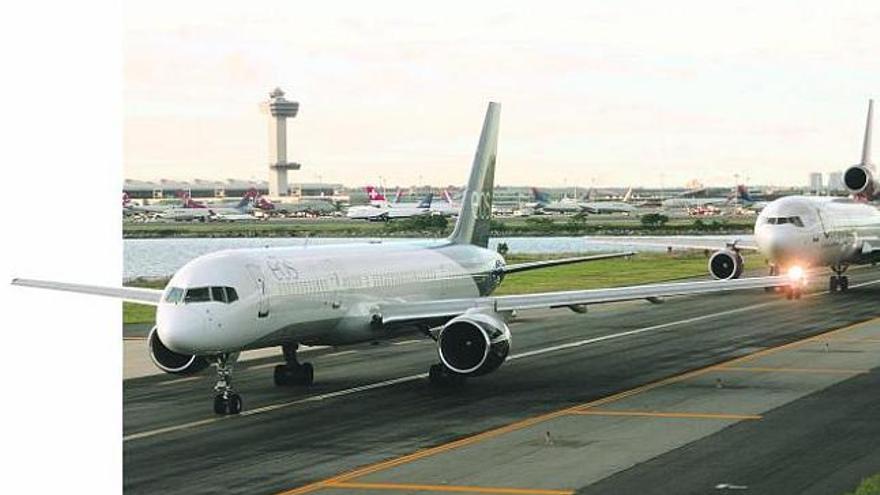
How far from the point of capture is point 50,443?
30625 mm

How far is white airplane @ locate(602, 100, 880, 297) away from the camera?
6875cm

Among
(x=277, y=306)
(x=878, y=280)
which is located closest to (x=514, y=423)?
(x=277, y=306)

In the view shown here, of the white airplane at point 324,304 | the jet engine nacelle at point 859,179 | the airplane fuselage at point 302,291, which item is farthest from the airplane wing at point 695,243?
the white airplane at point 324,304

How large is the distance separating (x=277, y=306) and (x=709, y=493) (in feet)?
47.0

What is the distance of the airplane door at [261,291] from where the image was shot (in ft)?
111

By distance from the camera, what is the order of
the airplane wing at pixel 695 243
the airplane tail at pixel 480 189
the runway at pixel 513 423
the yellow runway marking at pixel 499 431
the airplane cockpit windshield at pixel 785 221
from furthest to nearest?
the airplane wing at pixel 695 243
the airplane cockpit windshield at pixel 785 221
the airplane tail at pixel 480 189
the runway at pixel 513 423
the yellow runway marking at pixel 499 431

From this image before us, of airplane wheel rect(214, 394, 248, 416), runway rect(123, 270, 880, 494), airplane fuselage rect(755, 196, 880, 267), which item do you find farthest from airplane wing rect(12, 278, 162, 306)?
airplane fuselage rect(755, 196, 880, 267)

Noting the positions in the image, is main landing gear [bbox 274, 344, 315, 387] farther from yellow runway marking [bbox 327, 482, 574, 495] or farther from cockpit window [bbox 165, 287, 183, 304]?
yellow runway marking [bbox 327, 482, 574, 495]

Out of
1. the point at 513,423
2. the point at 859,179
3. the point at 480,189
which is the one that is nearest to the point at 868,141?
the point at 859,179

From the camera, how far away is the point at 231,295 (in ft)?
109

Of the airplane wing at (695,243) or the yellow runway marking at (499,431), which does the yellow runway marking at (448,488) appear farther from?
the airplane wing at (695,243)

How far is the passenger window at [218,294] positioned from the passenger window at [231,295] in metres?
0.11

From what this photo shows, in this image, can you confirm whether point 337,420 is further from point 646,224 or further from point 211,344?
point 646,224

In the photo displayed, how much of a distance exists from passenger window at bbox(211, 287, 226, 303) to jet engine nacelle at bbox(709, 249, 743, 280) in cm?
4485
